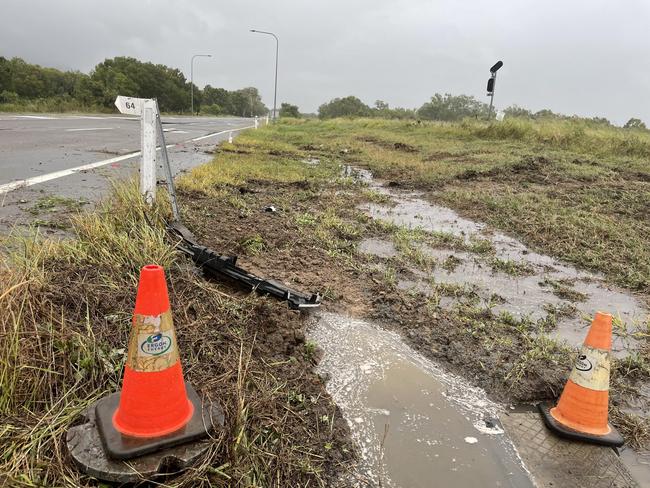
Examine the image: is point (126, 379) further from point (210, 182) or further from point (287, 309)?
point (210, 182)

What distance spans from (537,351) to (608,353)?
614 mm

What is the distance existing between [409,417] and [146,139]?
3.35 m

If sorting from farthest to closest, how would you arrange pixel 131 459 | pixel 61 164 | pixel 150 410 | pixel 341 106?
1. pixel 341 106
2. pixel 61 164
3. pixel 150 410
4. pixel 131 459

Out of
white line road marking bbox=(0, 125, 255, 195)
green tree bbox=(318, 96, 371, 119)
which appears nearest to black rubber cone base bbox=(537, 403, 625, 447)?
white line road marking bbox=(0, 125, 255, 195)

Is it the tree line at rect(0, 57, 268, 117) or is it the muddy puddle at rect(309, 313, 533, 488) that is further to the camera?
the tree line at rect(0, 57, 268, 117)

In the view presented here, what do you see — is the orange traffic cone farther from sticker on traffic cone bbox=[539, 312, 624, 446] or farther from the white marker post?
the white marker post

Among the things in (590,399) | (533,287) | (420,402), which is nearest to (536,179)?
(533,287)

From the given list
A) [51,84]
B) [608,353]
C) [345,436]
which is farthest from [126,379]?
[51,84]

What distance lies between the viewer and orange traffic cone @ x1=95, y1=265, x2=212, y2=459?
1828mm

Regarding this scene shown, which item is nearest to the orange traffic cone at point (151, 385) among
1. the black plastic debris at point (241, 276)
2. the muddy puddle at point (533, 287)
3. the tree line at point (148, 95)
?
the black plastic debris at point (241, 276)

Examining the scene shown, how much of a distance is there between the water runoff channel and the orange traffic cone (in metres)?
0.84

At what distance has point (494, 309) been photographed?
3.83 meters

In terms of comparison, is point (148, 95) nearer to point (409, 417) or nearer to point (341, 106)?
point (341, 106)

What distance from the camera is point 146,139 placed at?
165 inches
